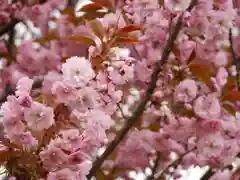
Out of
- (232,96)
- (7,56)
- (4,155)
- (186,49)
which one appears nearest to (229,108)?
(232,96)

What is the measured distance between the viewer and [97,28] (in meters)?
0.94

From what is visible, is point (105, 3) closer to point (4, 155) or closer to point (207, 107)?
point (207, 107)

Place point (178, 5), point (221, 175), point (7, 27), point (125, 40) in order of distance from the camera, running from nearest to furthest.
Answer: point (125, 40), point (178, 5), point (221, 175), point (7, 27)

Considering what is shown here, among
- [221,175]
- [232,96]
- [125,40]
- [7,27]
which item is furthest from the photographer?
[7,27]

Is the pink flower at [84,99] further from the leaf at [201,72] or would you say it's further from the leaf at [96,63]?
the leaf at [201,72]

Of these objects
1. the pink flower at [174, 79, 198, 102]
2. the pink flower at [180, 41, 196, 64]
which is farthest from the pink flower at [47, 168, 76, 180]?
the pink flower at [180, 41, 196, 64]

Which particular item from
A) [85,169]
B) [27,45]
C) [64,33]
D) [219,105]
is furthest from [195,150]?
[27,45]

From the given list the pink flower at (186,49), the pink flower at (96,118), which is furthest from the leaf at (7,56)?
the pink flower at (96,118)

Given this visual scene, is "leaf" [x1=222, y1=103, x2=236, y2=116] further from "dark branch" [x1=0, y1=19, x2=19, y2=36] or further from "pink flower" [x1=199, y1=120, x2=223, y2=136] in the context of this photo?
"dark branch" [x1=0, y1=19, x2=19, y2=36]

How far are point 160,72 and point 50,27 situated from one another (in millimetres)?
1101

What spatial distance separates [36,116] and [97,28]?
263 mm

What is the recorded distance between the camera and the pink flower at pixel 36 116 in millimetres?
780

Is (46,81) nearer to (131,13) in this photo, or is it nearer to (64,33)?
(131,13)

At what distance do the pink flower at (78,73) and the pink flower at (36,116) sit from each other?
0.07 m
